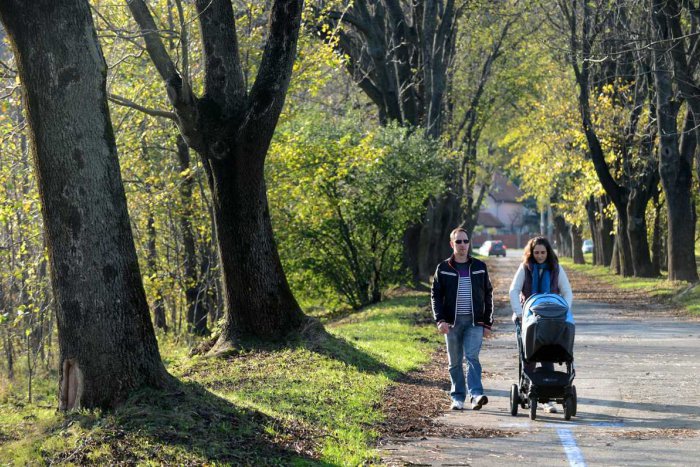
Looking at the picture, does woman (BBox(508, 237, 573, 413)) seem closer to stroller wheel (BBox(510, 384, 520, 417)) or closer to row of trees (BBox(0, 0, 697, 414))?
stroller wheel (BBox(510, 384, 520, 417))

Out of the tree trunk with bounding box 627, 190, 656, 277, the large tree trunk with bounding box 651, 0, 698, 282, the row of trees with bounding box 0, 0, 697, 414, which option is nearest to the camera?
the row of trees with bounding box 0, 0, 697, 414

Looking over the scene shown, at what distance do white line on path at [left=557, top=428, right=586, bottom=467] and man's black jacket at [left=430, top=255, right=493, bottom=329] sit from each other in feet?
5.83

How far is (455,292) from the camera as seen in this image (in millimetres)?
11555

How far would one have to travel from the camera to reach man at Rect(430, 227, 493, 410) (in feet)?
37.8

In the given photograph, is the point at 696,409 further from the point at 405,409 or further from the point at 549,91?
the point at 549,91

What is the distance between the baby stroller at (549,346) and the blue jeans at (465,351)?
3.12 feet

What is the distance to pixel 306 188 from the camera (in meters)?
24.9

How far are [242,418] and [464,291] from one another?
333 centimetres

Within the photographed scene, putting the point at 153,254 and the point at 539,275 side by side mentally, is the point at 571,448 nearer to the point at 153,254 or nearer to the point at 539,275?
the point at 539,275

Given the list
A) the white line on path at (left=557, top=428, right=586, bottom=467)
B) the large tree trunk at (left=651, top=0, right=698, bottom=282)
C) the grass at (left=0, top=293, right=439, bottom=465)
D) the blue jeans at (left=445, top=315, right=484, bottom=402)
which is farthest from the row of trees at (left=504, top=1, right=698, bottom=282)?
the white line on path at (left=557, top=428, right=586, bottom=467)

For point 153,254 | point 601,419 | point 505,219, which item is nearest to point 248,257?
point 601,419

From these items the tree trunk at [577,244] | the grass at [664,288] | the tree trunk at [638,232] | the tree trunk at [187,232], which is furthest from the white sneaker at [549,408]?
the tree trunk at [577,244]

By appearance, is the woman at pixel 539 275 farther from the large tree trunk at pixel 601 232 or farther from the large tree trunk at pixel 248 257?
the large tree trunk at pixel 601 232

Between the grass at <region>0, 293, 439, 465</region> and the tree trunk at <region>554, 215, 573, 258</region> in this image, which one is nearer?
the grass at <region>0, 293, 439, 465</region>
